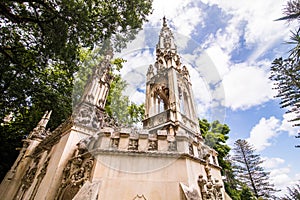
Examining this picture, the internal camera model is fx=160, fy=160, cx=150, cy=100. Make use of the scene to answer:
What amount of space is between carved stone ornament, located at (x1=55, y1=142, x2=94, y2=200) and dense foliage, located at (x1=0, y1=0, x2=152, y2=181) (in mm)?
5127

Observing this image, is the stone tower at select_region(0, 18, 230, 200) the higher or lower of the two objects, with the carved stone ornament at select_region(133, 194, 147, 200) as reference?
higher

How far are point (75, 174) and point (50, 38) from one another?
6.08 m

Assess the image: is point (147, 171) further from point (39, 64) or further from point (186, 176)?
point (39, 64)

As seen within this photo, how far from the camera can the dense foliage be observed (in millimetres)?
6648

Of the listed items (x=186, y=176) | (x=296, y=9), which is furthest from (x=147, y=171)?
(x=296, y=9)

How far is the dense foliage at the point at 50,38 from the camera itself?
6648mm

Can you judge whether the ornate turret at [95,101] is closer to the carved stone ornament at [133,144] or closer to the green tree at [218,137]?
the carved stone ornament at [133,144]

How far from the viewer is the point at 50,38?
695 cm

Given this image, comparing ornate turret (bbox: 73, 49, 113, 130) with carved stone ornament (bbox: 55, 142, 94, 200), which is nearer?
carved stone ornament (bbox: 55, 142, 94, 200)

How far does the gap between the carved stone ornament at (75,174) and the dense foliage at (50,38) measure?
513cm

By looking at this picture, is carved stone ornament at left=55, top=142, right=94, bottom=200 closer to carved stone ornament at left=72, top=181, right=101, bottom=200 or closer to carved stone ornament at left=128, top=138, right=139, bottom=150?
carved stone ornament at left=72, top=181, right=101, bottom=200

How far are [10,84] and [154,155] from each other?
427 inches

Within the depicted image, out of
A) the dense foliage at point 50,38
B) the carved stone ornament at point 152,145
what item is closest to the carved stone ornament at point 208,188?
the carved stone ornament at point 152,145

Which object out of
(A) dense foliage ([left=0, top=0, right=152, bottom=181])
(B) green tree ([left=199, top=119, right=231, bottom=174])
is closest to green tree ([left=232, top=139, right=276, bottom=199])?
(B) green tree ([left=199, top=119, right=231, bottom=174])
